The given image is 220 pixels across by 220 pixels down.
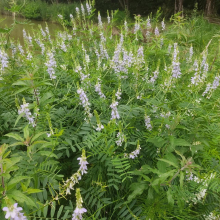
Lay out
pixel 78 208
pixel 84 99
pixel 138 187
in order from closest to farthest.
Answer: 1. pixel 78 208
2. pixel 138 187
3. pixel 84 99

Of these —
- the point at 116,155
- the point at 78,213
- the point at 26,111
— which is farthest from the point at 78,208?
the point at 26,111

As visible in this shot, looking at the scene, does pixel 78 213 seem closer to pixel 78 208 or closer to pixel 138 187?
pixel 78 208

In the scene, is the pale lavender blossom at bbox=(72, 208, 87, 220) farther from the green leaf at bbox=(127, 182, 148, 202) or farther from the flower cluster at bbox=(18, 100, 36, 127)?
the flower cluster at bbox=(18, 100, 36, 127)

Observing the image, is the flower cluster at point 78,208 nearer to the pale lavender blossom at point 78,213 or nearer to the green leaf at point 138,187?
the pale lavender blossom at point 78,213

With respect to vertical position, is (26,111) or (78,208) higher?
(26,111)

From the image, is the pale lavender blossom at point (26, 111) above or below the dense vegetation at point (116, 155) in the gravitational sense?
above

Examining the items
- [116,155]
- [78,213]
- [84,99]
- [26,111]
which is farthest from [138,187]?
[26,111]

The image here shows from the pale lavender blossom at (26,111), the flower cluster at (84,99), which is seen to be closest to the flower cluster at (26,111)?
the pale lavender blossom at (26,111)

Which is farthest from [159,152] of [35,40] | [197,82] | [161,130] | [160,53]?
[35,40]

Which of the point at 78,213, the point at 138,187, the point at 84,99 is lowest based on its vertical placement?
the point at 138,187

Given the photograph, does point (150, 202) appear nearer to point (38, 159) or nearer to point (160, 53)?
point (38, 159)

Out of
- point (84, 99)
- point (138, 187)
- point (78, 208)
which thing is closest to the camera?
point (78, 208)

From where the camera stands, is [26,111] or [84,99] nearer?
[26,111]

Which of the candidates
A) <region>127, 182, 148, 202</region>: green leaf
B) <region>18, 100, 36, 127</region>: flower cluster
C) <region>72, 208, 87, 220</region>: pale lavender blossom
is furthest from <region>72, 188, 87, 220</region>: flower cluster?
<region>18, 100, 36, 127</region>: flower cluster
